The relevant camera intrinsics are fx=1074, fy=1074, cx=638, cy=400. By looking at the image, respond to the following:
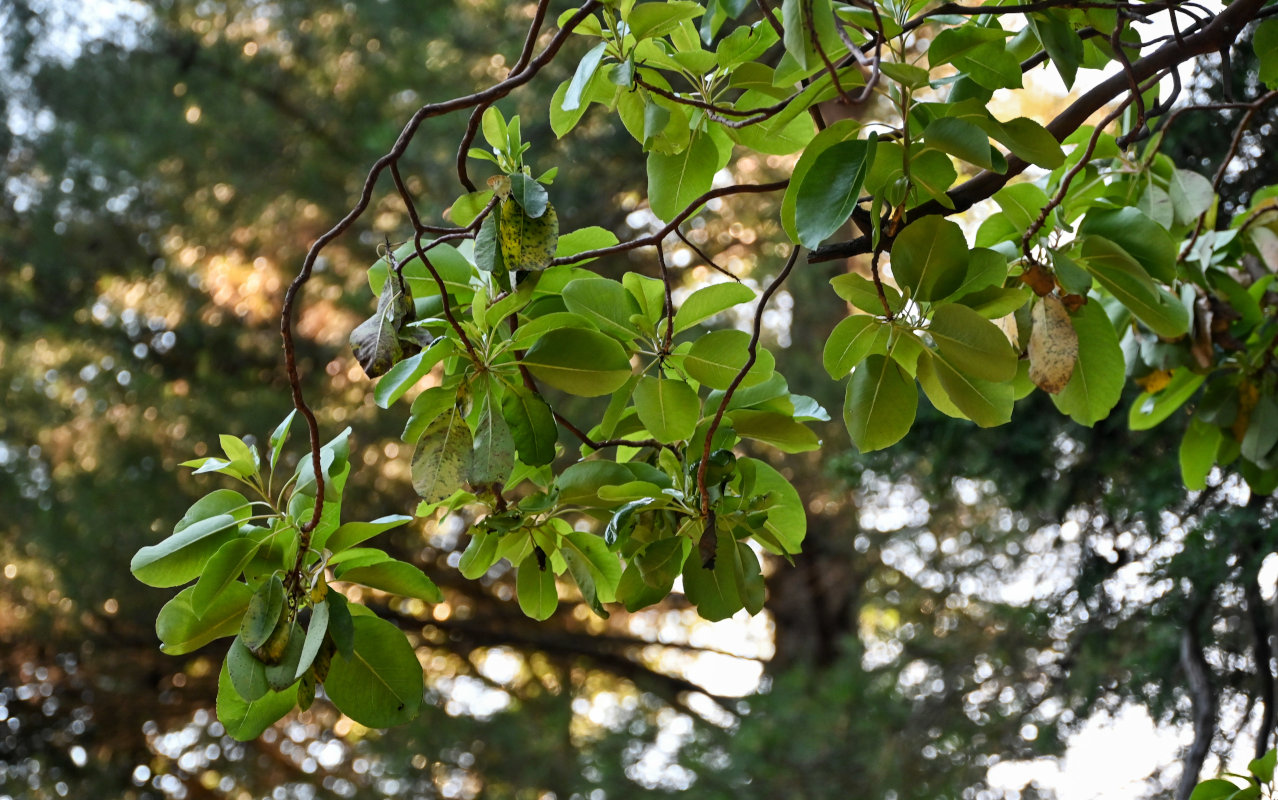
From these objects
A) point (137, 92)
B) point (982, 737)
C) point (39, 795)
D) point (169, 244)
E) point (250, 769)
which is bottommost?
point (982, 737)

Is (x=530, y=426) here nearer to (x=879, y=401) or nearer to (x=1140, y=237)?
(x=879, y=401)

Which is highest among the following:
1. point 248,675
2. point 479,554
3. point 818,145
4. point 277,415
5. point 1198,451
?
point 277,415

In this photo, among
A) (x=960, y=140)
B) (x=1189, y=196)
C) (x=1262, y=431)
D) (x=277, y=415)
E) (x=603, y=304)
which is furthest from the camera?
(x=277, y=415)

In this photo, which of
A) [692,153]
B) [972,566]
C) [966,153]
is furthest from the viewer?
[972,566]

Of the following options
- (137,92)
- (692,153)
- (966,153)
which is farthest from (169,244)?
(966,153)

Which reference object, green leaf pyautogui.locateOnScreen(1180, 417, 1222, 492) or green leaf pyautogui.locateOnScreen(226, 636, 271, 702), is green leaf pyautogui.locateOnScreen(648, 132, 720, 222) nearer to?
green leaf pyautogui.locateOnScreen(226, 636, 271, 702)

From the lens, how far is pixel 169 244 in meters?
2.92

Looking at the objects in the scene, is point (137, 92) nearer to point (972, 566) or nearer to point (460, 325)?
point (972, 566)

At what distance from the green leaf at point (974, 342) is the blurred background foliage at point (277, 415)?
1751mm

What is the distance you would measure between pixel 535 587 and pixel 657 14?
0.34 meters

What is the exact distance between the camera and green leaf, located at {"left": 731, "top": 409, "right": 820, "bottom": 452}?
0.60 m

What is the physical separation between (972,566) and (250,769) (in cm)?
209

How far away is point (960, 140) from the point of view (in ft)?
1.58

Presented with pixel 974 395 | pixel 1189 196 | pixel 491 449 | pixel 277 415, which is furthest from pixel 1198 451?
pixel 277 415
